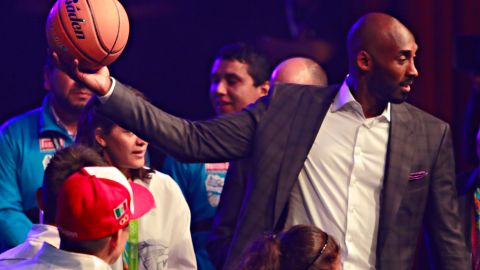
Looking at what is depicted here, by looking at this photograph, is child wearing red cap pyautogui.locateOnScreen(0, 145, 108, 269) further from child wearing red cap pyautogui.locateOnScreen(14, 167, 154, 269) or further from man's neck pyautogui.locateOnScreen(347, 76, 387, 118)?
man's neck pyautogui.locateOnScreen(347, 76, 387, 118)

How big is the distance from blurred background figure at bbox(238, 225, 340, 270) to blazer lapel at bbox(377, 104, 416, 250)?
2.03 ft

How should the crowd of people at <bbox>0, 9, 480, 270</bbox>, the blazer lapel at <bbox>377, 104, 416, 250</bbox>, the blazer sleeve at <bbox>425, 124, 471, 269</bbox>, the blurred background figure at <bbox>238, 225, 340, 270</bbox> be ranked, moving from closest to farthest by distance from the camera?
1. the blurred background figure at <bbox>238, 225, 340, 270</bbox>
2. the crowd of people at <bbox>0, 9, 480, 270</bbox>
3. the blazer lapel at <bbox>377, 104, 416, 250</bbox>
4. the blazer sleeve at <bbox>425, 124, 471, 269</bbox>

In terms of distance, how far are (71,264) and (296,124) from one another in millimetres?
1076

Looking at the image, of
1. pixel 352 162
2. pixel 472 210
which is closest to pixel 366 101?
pixel 352 162

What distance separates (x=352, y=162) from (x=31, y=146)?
1.23 metres

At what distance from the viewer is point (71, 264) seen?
2570 mm

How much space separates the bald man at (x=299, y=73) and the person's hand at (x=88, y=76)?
5.44 ft

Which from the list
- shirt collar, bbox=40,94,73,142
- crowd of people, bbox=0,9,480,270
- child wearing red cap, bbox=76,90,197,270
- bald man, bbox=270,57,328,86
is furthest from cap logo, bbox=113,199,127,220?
bald man, bbox=270,57,328,86

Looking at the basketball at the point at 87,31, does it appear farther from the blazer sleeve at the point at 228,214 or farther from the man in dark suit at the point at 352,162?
the blazer sleeve at the point at 228,214

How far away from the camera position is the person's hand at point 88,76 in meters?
2.91

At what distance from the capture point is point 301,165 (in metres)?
3.37

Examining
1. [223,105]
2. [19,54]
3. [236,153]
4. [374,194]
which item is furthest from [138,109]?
[19,54]

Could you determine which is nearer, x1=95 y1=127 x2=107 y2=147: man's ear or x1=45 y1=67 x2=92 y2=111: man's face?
x1=95 y1=127 x2=107 y2=147: man's ear

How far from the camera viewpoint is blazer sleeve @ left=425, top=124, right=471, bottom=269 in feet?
11.6
